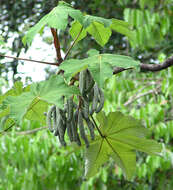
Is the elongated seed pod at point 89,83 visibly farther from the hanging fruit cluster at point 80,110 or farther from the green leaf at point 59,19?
the green leaf at point 59,19

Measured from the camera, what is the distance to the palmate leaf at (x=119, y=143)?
118cm

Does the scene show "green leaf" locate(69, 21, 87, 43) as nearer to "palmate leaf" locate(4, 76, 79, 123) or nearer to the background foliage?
"palmate leaf" locate(4, 76, 79, 123)

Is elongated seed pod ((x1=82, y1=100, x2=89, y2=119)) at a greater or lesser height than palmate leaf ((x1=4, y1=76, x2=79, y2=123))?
lesser

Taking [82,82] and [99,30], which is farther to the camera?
[99,30]

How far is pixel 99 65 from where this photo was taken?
0.85 metres

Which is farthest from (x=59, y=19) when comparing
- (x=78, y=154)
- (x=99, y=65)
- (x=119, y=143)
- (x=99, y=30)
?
(x=78, y=154)

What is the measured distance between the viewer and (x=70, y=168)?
268cm

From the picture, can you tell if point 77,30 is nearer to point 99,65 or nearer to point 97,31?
point 97,31

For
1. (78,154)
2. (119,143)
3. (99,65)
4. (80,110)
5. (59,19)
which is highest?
(59,19)

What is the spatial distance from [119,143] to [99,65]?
43 cm

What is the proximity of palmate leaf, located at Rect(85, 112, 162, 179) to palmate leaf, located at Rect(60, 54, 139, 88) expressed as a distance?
0.31m

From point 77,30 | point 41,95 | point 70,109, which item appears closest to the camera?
point 41,95

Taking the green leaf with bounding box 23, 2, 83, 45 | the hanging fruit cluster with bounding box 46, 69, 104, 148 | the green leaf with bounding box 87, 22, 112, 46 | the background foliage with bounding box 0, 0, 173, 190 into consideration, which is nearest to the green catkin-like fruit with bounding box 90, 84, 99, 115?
the hanging fruit cluster with bounding box 46, 69, 104, 148

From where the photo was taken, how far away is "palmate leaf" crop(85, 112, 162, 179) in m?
1.18
